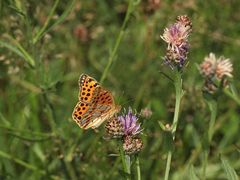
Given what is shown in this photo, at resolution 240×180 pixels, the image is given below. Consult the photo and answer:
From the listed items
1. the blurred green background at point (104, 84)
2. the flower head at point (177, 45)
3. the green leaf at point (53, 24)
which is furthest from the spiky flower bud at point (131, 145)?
the green leaf at point (53, 24)

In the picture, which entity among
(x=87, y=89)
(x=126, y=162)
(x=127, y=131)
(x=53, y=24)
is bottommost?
(x=126, y=162)

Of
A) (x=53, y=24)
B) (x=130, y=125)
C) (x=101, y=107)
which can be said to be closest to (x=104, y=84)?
(x=53, y=24)

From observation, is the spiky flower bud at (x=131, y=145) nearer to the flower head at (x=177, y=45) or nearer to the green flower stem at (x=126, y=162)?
the green flower stem at (x=126, y=162)

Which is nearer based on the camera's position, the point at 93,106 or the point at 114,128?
the point at 114,128

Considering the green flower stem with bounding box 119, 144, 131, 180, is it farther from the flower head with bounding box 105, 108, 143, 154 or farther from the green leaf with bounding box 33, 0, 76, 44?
the green leaf with bounding box 33, 0, 76, 44

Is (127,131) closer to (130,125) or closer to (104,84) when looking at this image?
(130,125)
